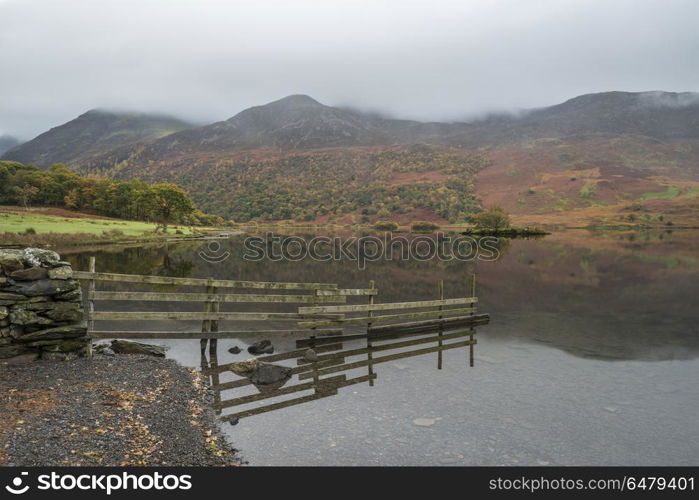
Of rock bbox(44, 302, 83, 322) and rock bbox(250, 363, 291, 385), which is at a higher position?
rock bbox(44, 302, 83, 322)

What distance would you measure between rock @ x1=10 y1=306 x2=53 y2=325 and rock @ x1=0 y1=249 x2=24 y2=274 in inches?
45.1

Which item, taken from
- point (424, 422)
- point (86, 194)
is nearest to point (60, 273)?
point (424, 422)

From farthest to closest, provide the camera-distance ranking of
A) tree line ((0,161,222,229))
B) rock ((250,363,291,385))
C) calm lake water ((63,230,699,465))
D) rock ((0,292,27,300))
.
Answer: tree line ((0,161,222,229))
rock ((250,363,291,385))
rock ((0,292,27,300))
calm lake water ((63,230,699,465))

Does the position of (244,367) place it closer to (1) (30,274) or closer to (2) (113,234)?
(1) (30,274)

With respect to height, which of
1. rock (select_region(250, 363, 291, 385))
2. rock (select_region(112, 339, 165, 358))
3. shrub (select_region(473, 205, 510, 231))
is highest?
shrub (select_region(473, 205, 510, 231))

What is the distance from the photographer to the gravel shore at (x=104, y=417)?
7781 mm

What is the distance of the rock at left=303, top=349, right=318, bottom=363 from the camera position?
15579 mm

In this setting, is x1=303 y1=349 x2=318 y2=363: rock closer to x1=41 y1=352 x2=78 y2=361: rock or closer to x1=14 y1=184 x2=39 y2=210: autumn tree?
x1=41 y1=352 x2=78 y2=361: rock

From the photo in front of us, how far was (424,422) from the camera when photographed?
10.7 meters

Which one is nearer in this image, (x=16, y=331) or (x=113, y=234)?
(x=16, y=331)

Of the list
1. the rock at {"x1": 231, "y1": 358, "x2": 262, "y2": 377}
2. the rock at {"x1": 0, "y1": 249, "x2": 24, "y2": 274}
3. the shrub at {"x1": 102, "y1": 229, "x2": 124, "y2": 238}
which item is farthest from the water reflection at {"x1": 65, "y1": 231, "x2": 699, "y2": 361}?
the shrub at {"x1": 102, "y1": 229, "x2": 124, "y2": 238}

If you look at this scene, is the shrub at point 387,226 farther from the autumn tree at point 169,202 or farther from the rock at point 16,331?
the rock at point 16,331

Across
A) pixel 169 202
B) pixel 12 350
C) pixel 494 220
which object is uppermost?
pixel 169 202

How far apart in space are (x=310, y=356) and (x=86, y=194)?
126 meters
